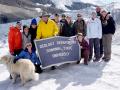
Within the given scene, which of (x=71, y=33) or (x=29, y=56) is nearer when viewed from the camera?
(x=29, y=56)

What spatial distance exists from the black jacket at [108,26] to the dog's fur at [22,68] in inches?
122

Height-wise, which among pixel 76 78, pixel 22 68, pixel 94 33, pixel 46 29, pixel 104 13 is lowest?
pixel 76 78

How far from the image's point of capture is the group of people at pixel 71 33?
36.1ft

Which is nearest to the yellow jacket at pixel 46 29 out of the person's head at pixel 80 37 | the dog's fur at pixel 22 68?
the person's head at pixel 80 37

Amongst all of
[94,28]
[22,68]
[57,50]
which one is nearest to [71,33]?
[94,28]

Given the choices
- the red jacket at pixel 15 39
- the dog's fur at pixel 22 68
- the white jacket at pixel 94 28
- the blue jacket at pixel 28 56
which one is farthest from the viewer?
the white jacket at pixel 94 28

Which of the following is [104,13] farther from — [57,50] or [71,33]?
[57,50]

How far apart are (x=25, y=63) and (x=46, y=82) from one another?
0.92 metres

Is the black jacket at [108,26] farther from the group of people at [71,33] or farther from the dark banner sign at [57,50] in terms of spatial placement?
the dark banner sign at [57,50]

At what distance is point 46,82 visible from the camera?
10328mm

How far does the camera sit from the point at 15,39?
11250mm

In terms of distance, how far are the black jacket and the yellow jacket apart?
1697 millimetres

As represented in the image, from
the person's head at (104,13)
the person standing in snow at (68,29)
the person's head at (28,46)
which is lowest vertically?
the person's head at (28,46)

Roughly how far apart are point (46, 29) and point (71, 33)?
1.32 metres
